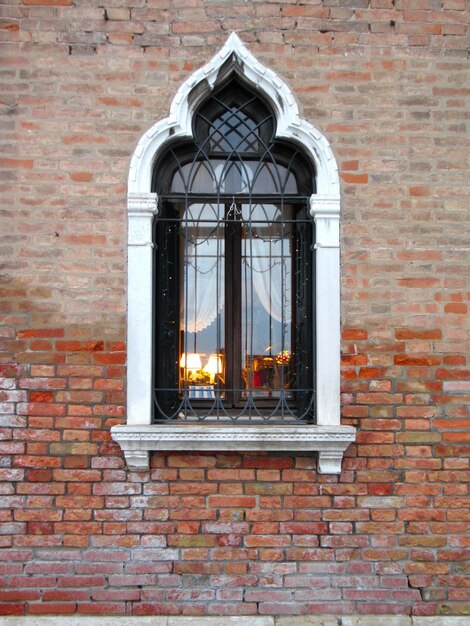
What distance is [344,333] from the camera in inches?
135

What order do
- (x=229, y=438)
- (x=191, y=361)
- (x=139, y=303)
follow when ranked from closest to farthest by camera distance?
1. (x=229, y=438)
2. (x=139, y=303)
3. (x=191, y=361)

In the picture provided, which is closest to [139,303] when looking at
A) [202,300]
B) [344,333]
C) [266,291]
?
[202,300]

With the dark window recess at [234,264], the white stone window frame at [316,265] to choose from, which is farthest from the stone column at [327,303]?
the dark window recess at [234,264]

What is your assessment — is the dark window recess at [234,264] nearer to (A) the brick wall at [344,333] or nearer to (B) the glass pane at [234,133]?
(B) the glass pane at [234,133]

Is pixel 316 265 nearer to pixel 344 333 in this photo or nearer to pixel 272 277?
pixel 272 277

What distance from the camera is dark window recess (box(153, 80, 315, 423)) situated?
356 cm

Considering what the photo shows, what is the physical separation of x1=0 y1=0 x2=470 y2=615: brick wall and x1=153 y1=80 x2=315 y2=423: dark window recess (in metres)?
0.29

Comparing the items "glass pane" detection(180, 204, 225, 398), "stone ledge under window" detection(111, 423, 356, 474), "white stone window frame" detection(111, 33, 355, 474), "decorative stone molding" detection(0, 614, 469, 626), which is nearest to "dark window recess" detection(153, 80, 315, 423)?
"glass pane" detection(180, 204, 225, 398)

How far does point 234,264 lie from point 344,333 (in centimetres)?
87

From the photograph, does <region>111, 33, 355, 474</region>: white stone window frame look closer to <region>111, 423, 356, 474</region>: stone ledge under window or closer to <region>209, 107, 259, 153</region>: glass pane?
<region>111, 423, 356, 474</region>: stone ledge under window

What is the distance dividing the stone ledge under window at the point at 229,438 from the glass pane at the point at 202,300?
380 millimetres

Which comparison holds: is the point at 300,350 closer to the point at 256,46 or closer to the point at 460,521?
the point at 460,521

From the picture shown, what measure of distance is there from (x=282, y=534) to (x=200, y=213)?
214 cm

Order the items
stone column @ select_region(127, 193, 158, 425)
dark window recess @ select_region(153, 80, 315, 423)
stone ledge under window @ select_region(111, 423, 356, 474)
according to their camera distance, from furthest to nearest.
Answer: dark window recess @ select_region(153, 80, 315, 423)
stone column @ select_region(127, 193, 158, 425)
stone ledge under window @ select_region(111, 423, 356, 474)
